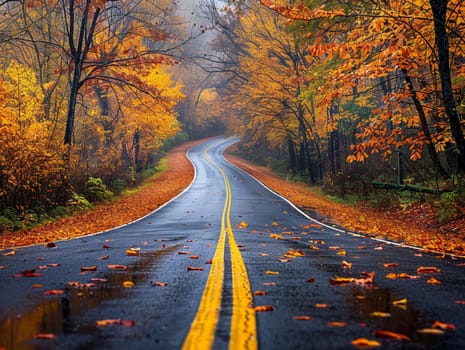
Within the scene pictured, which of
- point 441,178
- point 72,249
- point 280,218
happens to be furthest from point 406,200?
point 72,249

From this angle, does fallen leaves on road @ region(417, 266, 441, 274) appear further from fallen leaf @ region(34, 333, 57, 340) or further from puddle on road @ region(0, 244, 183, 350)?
fallen leaf @ region(34, 333, 57, 340)

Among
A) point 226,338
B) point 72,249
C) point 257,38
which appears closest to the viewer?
point 226,338

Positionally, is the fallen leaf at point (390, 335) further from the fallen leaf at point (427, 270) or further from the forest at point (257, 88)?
the forest at point (257, 88)

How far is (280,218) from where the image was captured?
15906 millimetres

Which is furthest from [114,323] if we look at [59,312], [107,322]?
[59,312]

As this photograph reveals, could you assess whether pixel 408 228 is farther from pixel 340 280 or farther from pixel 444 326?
pixel 444 326

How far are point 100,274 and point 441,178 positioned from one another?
13.6 meters

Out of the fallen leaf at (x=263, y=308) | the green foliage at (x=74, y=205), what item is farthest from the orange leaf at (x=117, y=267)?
the green foliage at (x=74, y=205)

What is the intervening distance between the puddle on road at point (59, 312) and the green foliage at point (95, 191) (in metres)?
15.5

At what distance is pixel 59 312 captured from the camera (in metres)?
4.09

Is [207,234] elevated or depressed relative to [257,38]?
depressed

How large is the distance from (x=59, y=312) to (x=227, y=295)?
1.52 m

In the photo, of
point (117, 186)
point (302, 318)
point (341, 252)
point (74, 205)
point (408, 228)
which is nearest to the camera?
point (302, 318)

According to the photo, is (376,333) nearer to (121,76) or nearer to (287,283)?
(287,283)
